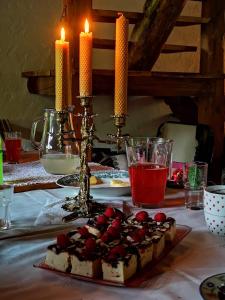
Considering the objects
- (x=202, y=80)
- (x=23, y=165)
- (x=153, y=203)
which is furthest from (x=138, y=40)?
(x=153, y=203)

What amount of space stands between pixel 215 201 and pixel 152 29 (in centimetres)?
214

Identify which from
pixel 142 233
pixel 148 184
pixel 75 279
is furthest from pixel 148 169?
pixel 75 279

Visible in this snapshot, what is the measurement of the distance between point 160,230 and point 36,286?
0.80 ft

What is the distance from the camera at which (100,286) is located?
67 cm

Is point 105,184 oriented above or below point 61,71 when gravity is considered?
below

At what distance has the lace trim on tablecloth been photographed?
1.41 meters

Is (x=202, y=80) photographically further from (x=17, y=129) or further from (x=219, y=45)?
(x=17, y=129)

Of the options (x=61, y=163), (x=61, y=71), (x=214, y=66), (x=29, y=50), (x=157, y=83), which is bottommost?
(x=61, y=163)

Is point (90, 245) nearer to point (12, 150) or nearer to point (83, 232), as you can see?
point (83, 232)

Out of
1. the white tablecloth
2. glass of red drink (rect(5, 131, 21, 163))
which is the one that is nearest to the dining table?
the white tablecloth

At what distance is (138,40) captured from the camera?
9.70 ft

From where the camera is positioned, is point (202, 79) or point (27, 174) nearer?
point (27, 174)

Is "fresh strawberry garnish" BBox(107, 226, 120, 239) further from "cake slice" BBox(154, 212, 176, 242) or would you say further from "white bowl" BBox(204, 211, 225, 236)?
"white bowl" BBox(204, 211, 225, 236)

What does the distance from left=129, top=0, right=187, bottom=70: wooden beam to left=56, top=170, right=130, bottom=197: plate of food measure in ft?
5.54
